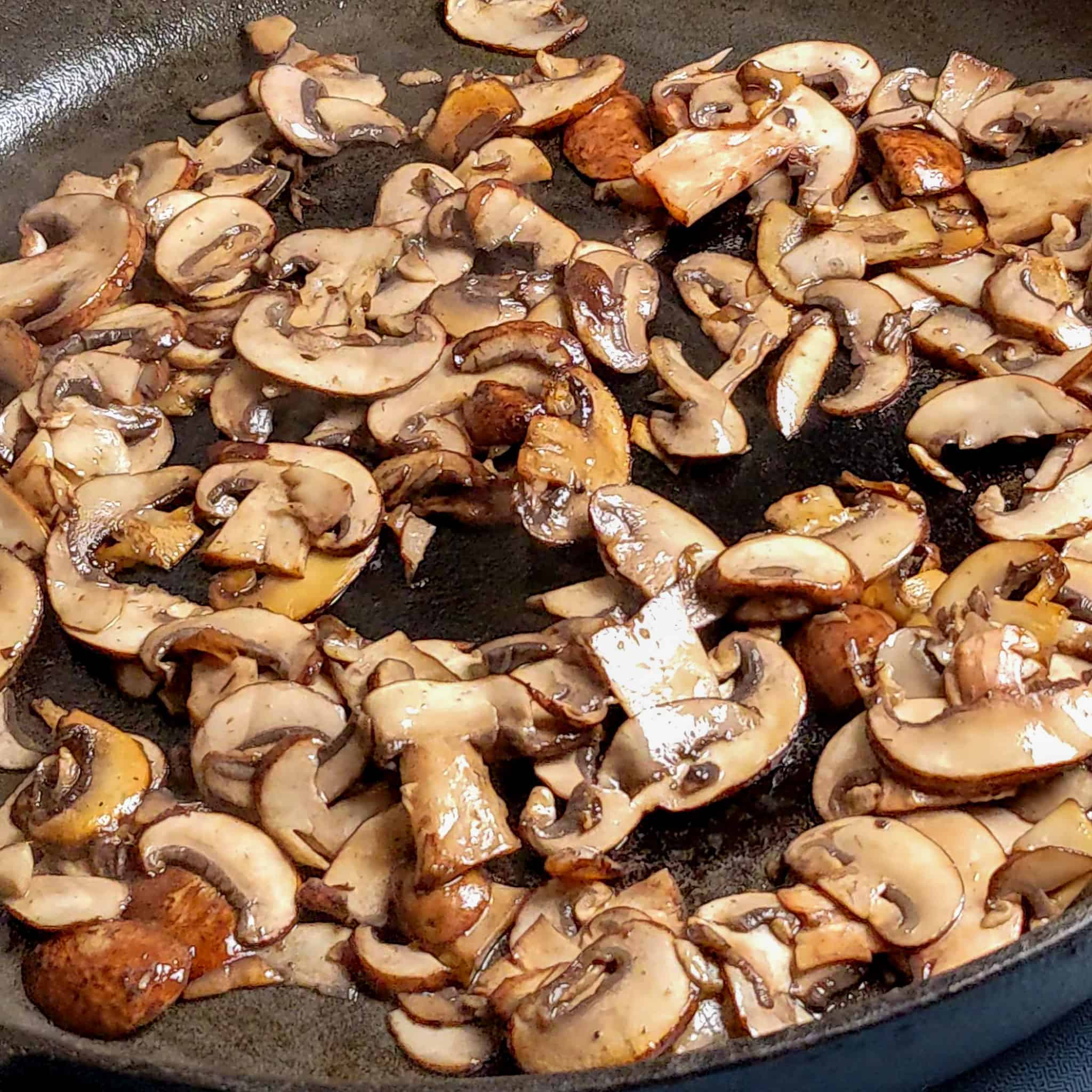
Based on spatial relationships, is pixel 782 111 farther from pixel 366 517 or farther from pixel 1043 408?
pixel 366 517

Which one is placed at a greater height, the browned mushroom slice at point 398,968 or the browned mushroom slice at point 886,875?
the browned mushroom slice at point 398,968

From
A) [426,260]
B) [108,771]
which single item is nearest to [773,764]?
[108,771]

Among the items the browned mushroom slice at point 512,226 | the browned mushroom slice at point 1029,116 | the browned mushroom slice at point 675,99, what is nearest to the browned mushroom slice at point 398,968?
the browned mushroom slice at point 512,226

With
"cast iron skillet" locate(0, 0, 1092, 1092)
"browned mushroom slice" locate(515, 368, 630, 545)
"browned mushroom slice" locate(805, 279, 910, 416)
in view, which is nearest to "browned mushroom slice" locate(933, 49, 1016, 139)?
"cast iron skillet" locate(0, 0, 1092, 1092)

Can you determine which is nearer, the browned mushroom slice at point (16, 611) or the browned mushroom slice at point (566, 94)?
the browned mushroom slice at point (16, 611)

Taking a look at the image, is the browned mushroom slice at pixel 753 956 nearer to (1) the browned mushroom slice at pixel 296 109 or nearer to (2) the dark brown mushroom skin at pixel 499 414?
(2) the dark brown mushroom skin at pixel 499 414
